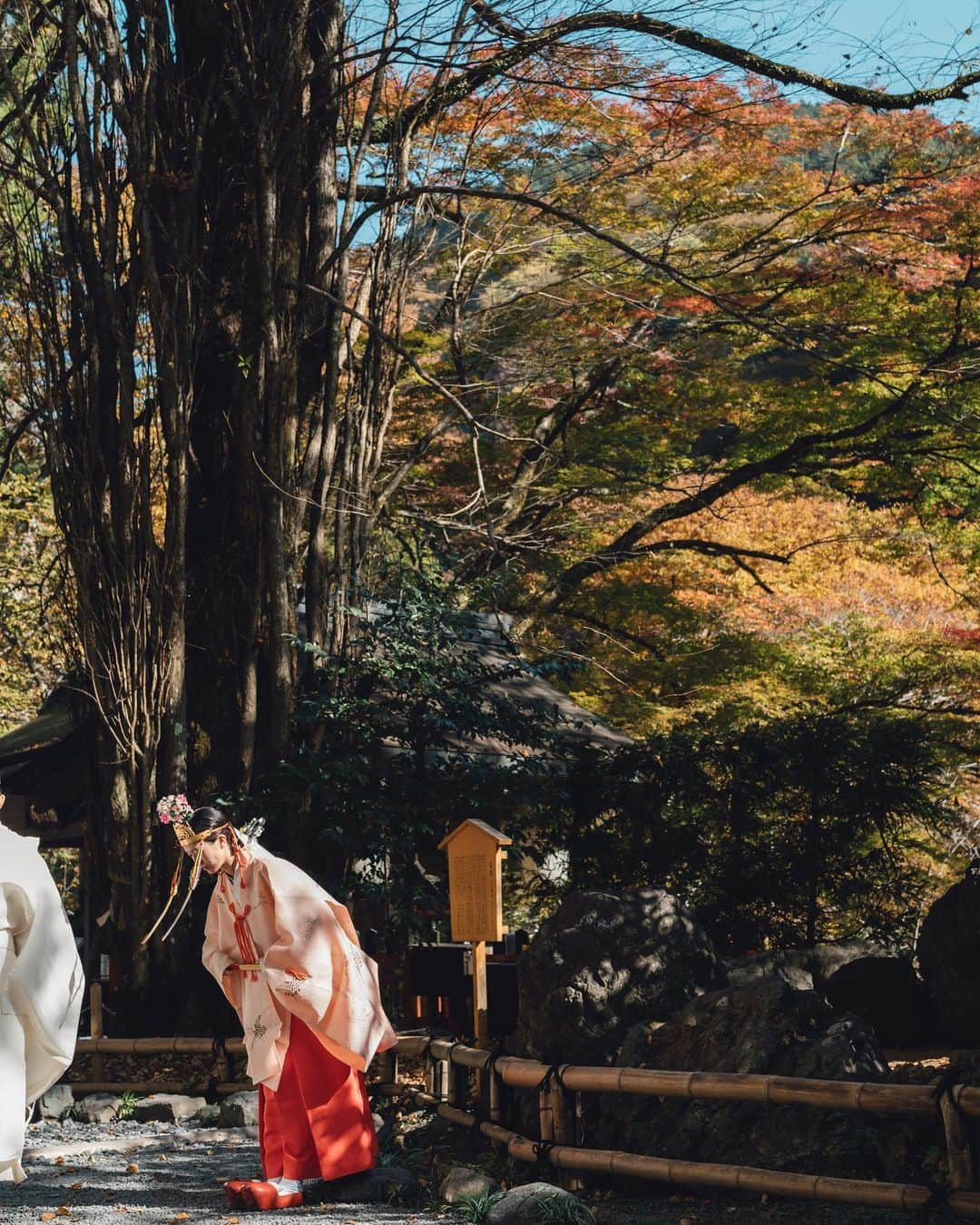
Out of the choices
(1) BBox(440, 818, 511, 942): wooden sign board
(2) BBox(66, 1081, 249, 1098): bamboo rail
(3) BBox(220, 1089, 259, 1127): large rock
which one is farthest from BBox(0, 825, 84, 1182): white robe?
(2) BBox(66, 1081, 249, 1098): bamboo rail

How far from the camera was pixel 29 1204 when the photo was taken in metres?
5.73

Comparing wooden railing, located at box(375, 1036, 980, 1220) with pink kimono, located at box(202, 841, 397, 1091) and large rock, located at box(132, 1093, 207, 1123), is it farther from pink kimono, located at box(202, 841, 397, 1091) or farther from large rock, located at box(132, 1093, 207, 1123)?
large rock, located at box(132, 1093, 207, 1123)

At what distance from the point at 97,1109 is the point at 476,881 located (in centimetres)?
297

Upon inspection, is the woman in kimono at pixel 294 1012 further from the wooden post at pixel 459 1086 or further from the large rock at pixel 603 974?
the wooden post at pixel 459 1086


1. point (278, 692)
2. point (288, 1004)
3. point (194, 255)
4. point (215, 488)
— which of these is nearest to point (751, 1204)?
point (288, 1004)

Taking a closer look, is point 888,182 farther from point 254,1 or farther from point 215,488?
point 215,488

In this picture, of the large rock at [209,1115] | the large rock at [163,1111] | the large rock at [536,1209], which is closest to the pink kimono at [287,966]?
the large rock at [536,1209]

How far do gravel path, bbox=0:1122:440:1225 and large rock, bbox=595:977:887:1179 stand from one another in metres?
1.02

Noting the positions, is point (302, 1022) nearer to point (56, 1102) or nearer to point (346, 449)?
point (56, 1102)

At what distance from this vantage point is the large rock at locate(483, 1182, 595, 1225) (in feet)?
15.7

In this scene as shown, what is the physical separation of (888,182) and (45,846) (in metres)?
10.6

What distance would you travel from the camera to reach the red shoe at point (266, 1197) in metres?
5.43

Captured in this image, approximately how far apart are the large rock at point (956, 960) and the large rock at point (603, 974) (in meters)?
2.58

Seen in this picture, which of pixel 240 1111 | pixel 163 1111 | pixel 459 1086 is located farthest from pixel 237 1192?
pixel 163 1111
